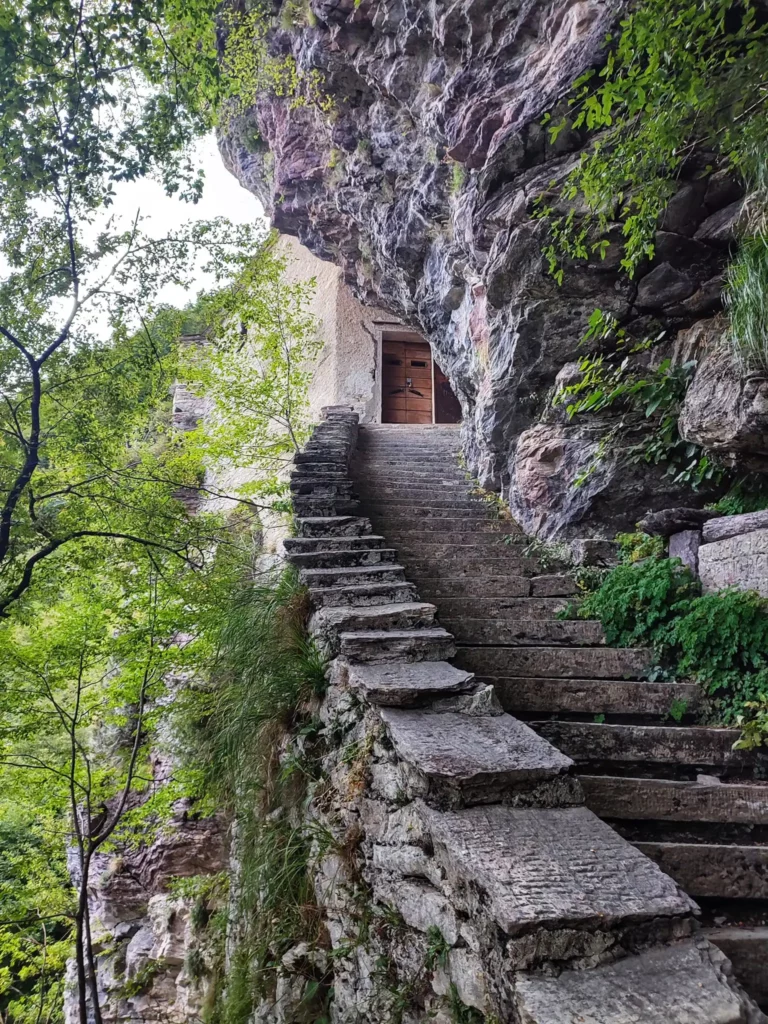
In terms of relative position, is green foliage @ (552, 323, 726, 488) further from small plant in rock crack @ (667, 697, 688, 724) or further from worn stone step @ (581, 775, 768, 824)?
worn stone step @ (581, 775, 768, 824)

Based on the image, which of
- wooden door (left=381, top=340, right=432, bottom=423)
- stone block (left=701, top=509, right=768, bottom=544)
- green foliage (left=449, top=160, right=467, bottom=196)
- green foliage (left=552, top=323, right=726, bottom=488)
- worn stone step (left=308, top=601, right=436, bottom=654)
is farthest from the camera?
wooden door (left=381, top=340, right=432, bottom=423)

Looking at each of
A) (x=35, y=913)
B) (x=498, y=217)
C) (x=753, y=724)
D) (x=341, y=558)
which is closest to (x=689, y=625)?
(x=753, y=724)

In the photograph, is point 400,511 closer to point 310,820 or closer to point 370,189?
point 310,820

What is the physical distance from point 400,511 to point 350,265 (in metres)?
6.82

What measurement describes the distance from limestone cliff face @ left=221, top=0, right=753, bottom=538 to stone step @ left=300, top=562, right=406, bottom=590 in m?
1.75

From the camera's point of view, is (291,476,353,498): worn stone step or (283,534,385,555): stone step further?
(291,476,353,498): worn stone step

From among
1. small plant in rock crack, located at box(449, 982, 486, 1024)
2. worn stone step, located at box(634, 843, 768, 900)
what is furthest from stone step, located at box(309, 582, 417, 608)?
small plant in rock crack, located at box(449, 982, 486, 1024)

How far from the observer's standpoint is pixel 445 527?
4988mm

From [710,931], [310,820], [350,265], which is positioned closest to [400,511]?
[310,820]

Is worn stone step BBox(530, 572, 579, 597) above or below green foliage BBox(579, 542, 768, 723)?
above

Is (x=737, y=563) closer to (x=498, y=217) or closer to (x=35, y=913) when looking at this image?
(x=498, y=217)

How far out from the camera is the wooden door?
1180 cm

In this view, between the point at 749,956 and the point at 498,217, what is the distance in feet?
16.6

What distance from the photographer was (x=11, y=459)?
4.38m
